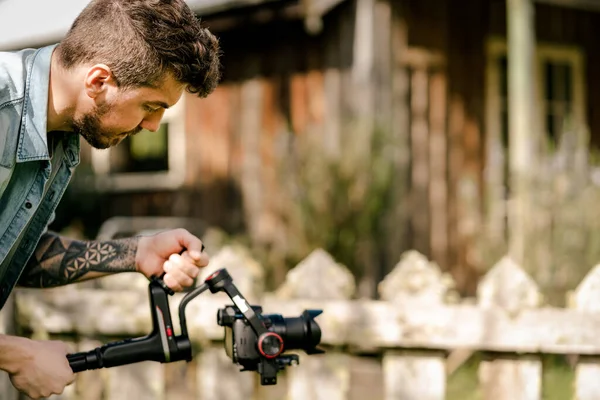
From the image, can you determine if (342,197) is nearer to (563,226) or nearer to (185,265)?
(563,226)

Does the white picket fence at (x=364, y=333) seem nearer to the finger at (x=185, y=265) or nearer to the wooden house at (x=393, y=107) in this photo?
the finger at (x=185, y=265)

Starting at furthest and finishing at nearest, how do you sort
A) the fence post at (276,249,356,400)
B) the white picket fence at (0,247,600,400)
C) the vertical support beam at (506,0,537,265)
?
1. the vertical support beam at (506,0,537,265)
2. the fence post at (276,249,356,400)
3. the white picket fence at (0,247,600,400)

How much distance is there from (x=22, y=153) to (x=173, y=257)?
478 millimetres

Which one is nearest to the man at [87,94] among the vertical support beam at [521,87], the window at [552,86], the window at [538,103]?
the vertical support beam at [521,87]

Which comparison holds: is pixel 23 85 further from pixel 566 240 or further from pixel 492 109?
pixel 492 109

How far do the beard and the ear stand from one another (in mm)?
39

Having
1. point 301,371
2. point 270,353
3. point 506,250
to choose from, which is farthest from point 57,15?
point 270,353

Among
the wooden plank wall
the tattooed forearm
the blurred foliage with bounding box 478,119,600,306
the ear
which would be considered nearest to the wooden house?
the wooden plank wall

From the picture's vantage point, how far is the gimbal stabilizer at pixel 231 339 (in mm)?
2246

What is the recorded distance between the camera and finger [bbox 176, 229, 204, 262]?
2.32 m

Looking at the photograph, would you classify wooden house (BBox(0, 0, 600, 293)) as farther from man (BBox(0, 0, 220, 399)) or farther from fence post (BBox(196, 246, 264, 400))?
man (BBox(0, 0, 220, 399))

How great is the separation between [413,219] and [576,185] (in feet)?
7.34

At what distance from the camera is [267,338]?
2.24 m

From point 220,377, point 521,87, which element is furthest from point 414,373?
point 521,87
